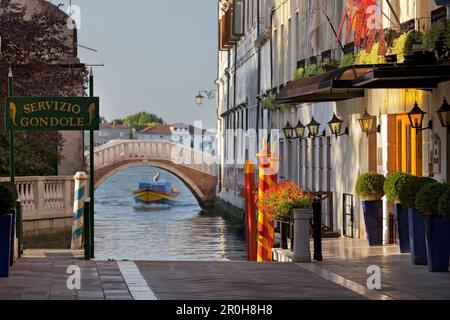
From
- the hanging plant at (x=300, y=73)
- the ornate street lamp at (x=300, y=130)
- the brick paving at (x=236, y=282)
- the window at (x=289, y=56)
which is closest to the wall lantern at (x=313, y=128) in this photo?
the hanging plant at (x=300, y=73)

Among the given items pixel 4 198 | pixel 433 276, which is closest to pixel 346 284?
pixel 433 276

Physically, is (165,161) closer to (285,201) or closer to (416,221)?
(285,201)

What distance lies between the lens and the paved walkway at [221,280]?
1549 centimetres

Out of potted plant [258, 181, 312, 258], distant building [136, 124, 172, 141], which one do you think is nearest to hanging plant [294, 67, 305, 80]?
potted plant [258, 181, 312, 258]

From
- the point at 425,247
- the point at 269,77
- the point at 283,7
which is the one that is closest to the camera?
the point at 425,247

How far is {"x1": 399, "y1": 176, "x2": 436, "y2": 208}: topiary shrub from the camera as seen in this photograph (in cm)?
1948

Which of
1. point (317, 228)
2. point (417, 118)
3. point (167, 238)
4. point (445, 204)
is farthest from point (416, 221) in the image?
point (167, 238)

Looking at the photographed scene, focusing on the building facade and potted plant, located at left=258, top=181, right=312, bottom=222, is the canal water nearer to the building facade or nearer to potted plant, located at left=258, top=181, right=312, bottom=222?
the building facade

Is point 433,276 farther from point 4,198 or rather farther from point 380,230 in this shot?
point 380,230

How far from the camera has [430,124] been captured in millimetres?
23188

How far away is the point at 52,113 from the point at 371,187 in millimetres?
5820

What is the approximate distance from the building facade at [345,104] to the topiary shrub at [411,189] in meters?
2.08

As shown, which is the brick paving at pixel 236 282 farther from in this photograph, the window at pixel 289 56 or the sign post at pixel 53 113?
the window at pixel 289 56

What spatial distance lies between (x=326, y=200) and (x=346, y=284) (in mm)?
15331
